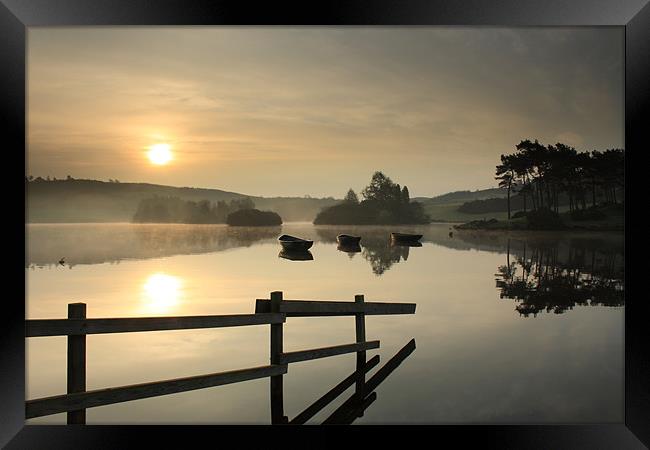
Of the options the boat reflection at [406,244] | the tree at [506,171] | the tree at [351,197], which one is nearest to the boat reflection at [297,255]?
the boat reflection at [406,244]

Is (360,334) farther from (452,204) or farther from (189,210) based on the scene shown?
(189,210)

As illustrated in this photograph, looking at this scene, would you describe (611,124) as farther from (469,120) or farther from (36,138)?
(36,138)

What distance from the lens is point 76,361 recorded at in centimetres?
542

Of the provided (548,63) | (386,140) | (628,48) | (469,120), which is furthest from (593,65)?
(628,48)

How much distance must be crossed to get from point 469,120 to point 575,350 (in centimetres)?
383

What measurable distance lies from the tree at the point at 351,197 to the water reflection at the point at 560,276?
111 inches

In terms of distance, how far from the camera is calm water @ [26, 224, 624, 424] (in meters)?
7.27

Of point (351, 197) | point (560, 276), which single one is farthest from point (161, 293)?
point (560, 276)

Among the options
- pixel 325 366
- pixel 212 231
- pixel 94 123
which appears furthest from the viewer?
pixel 212 231

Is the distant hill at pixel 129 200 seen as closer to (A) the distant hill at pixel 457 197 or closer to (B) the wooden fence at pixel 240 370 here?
(A) the distant hill at pixel 457 197

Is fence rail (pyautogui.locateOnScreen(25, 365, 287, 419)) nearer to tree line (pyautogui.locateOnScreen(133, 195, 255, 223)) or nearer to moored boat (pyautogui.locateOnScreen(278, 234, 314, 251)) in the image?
tree line (pyautogui.locateOnScreen(133, 195, 255, 223))

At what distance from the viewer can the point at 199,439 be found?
4.91 metres

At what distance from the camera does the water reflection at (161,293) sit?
924 cm

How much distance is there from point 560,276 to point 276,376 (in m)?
7.31
